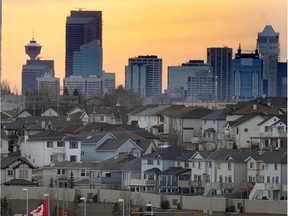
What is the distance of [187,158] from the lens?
46.2 metres

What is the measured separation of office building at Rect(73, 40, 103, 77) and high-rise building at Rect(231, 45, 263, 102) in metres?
22.7

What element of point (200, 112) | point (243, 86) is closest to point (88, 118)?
point (200, 112)

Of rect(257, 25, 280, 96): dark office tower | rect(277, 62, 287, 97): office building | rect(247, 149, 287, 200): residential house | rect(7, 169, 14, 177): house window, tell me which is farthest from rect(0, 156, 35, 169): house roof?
rect(257, 25, 280, 96): dark office tower

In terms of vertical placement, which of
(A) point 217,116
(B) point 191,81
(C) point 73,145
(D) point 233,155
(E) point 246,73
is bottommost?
(D) point 233,155

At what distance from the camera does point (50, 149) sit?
50250 mm

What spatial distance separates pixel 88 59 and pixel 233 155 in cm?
14916

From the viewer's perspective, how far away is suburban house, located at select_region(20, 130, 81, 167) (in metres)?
49.7

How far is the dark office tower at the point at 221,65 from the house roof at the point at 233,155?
119m

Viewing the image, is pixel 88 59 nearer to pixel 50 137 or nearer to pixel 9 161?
pixel 50 137

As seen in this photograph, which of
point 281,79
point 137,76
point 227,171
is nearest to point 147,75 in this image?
point 137,76

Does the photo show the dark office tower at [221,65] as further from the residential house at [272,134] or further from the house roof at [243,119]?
the residential house at [272,134]

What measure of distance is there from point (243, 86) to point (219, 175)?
124 m

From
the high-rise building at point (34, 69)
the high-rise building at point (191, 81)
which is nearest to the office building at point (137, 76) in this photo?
the high-rise building at point (191, 81)

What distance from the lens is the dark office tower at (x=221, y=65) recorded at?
16638 centimetres
